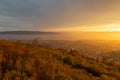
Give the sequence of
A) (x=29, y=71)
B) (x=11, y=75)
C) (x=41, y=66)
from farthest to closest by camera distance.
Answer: (x=41, y=66)
(x=29, y=71)
(x=11, y=75)

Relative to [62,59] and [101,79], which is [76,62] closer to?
[62,59]

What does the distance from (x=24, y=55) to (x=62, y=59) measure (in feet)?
13.1

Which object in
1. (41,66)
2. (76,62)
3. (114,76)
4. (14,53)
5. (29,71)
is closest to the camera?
(29,71)

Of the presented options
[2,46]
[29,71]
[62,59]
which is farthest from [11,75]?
[62,59]

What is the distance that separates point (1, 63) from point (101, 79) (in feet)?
16.5

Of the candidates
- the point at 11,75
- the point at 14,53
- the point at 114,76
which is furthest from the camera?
the point at 114,76

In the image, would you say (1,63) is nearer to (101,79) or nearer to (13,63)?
(13,63)

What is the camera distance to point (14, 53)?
41.0 ft

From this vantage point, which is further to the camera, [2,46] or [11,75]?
[2,46]

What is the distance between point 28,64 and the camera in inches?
444

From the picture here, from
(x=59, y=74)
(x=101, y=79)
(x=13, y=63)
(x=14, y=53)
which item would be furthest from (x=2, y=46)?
(x=101, y=79)

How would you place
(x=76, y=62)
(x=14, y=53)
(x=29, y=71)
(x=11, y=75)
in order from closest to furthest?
(x=11, y=75) → (x=29, y=71) → (x=14, y=53) → (x=76, y=62)

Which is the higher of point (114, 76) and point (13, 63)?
point (13, 63)

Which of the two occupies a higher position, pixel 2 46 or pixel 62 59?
pixel 2 46
